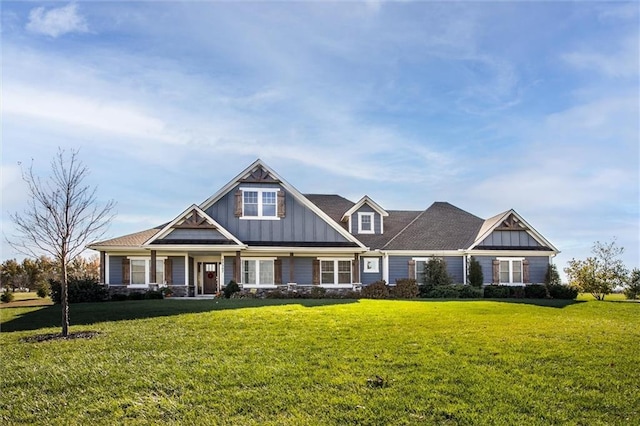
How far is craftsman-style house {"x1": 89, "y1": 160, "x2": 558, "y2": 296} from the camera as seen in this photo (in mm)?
27344

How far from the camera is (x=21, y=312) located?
1931 cm

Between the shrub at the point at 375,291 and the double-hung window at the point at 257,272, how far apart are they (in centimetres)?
518

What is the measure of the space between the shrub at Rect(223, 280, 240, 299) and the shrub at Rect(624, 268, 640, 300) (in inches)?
897

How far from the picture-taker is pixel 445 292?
28.7 metres

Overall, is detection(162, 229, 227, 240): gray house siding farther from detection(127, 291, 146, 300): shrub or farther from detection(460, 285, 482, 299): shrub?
detection(460, 285, 482, 299): shrub

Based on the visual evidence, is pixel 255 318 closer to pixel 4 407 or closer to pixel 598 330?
pixel 4 407

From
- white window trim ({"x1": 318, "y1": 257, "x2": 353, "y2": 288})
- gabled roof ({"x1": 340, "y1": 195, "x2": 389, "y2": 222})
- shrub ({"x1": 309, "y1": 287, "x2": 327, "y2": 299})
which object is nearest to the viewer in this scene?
shrub ({"x1": 309, "y1": 287, "x2": 327, "y2": 299})

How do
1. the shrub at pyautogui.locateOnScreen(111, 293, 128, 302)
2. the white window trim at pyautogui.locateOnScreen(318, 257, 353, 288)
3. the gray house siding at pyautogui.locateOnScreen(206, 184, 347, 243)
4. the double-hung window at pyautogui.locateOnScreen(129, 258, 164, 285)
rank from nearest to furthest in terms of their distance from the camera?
the shrub at pyautogui.locateOnScreen(111, 293, 128, 302) → the double-hung window at pyautogui.locateOnScreen(129, 258, 164, 285) → the gray house siding at pyautogui.locateOnScreen(206, 184, 347, 243) → the white window trim at pyautogui.locateOnScreen(318, 257, 353, 288)

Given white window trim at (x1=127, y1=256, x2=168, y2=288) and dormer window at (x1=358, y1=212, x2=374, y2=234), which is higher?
dormer window at (x1=358, y1=212, x2=374, y2=234)

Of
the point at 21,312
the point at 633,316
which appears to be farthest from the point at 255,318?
the point at 633,316

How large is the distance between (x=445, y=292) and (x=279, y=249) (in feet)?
31.3

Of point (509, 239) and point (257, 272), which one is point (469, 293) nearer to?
point (509, 239)

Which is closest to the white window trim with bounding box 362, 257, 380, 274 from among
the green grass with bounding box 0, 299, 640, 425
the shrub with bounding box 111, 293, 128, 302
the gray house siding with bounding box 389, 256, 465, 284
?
the gray house siding with bounding box 389, 256, 465, 284

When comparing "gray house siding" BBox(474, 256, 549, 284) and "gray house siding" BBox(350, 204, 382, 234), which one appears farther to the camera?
"gray house siding" BBox(350, 204, 382, 234)
